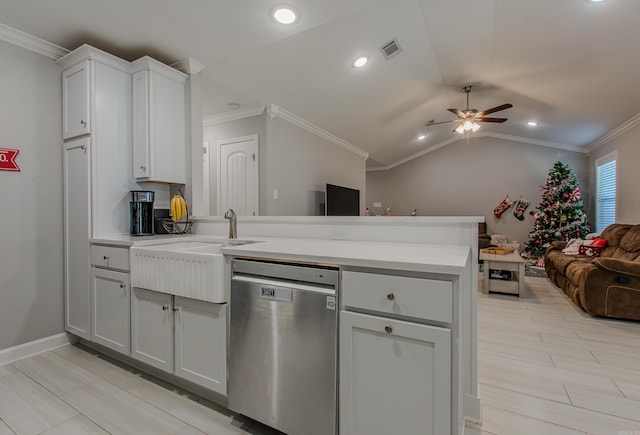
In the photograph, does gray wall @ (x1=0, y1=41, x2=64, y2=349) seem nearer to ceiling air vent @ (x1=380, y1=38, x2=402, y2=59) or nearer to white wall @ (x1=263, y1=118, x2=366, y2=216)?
white wall @ (x1=263, y1=118, x2=366, y2=216)

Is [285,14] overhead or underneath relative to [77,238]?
overhead

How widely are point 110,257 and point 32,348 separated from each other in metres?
1.00

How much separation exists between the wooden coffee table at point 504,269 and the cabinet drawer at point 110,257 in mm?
3929

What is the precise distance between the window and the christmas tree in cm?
26

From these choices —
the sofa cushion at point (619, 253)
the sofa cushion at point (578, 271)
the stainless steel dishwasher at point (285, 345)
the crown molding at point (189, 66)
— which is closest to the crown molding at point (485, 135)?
the sofa cushion at point (619, 253)

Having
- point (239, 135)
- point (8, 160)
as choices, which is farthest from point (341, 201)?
point (8, 160)

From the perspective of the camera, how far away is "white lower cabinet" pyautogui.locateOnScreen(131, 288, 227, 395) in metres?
1.56

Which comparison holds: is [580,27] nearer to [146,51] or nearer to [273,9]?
[273,9]

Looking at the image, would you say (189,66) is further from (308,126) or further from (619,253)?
(619,253)

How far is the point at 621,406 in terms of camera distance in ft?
5.36

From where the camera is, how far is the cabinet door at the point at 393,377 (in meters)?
1.02

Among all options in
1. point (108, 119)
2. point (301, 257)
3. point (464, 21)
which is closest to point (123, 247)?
point (108, 119)

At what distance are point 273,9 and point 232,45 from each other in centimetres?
54

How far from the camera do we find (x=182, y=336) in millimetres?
1689
